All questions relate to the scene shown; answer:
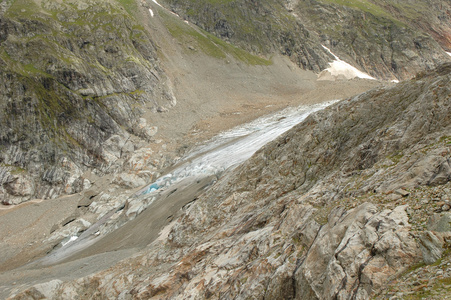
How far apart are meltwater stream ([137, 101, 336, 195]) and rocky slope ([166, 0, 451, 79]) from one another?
188 ft

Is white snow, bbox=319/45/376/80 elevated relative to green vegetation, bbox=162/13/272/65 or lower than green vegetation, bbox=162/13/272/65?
lower

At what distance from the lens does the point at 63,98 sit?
51.2m

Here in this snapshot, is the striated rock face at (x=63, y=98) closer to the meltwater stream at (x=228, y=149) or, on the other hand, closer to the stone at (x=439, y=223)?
the meltwater stream at (x=228, y=149)

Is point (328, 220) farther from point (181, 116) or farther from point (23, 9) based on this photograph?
point (23, 9)

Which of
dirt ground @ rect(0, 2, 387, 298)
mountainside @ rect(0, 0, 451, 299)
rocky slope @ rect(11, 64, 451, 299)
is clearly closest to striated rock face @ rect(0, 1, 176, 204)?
mountainside @ rect(0, 0, 451, 299)

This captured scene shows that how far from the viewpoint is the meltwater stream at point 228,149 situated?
35.8m

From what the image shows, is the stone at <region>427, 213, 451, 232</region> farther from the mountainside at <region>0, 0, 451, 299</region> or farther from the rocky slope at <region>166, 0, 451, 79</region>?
the rocky slope at <region>166, 0, 451, 79</region>

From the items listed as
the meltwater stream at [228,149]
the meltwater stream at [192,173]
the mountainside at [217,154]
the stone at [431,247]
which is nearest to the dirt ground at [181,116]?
the mountainside at [217,154]

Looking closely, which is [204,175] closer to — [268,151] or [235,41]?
[268,151]

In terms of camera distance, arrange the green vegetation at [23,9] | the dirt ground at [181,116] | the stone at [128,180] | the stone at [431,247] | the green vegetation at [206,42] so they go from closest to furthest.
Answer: the stone at [431,247] < the dirt ground at [181,116] < the stone at [128,180] < the green vegetation at [23,9] < the green vegetation at [206,42]

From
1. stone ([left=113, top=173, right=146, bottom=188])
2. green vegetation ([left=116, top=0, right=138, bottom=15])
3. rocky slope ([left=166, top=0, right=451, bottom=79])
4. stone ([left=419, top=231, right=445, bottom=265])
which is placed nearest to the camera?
stone ([left=419, top=231, right=445, bottom=265])

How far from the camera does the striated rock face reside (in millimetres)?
46156

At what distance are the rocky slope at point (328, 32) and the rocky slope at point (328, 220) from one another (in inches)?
3483

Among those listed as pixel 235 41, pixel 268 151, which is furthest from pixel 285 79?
pixel 268 151
